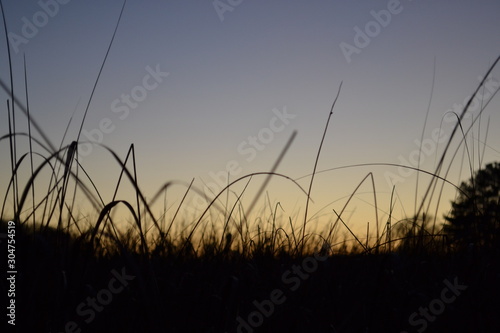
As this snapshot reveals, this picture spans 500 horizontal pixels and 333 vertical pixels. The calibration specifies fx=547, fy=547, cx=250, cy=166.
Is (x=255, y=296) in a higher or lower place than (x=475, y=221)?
lower

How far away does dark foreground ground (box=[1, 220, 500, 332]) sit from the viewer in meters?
1.78

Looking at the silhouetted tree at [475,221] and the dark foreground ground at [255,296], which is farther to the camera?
the silhouetted tree at [475,221]

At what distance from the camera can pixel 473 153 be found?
9.98 ft

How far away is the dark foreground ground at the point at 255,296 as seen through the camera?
1.78m

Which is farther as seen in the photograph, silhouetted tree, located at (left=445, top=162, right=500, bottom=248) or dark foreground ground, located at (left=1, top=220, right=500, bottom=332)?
silhouetted tree, located at (left=445, top=162, right=500, bottom=248)

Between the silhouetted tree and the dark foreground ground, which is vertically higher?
the silhouetted tree

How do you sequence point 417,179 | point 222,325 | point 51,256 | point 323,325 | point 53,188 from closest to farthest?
point 51,256 < point 222,325 < point 323,325 < point 53,188 < point 417,179

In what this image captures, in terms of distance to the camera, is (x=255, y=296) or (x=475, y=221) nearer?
(x=255, y=296)

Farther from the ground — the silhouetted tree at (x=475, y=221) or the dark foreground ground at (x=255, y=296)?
the silhouetted tree at (x=475, y=221)

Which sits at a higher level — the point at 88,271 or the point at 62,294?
the point at 88,271

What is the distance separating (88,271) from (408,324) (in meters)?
1.39

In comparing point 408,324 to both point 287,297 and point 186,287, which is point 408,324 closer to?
point 287,297

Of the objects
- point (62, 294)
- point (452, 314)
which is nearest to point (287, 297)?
point (452, 314)

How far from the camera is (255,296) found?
7.44ft
